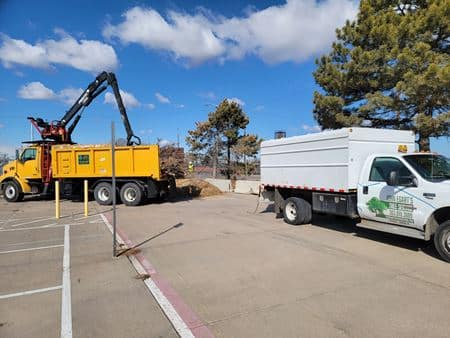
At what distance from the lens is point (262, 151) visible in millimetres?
11547

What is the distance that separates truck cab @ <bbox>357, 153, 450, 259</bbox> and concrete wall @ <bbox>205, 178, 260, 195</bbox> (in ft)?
44.8

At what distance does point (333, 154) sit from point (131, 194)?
10231 millimetres

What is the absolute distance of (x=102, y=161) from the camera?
622 inches

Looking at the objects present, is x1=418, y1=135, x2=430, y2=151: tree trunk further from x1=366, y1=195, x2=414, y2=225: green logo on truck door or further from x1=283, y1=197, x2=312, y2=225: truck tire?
x1=366, y1=195, x2=414, y2=225: green logo on truck door

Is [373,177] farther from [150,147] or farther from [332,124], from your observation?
[150,147]

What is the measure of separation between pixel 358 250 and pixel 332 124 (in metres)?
10.3

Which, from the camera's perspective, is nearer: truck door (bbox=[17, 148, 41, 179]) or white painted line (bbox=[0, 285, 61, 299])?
white painted line (bbox=[0, 285, 61, 299])

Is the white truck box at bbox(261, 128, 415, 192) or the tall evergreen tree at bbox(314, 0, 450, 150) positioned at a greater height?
the tall evergreen tree at bbox(314, 0, 450, 150)

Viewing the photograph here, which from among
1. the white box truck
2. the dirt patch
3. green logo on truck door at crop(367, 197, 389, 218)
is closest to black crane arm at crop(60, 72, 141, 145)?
the dirt patch

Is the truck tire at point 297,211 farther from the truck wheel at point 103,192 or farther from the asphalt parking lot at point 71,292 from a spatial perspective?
the truck wheel at point 103,192

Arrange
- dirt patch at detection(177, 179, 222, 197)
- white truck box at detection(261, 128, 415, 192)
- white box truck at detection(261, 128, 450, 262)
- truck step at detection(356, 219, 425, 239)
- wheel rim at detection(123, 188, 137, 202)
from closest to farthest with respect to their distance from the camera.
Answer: white box truck at detection(261, 128, 450, 262)
truck step at detection(356, 219, 425, 239)
white truck box at detection(261, 128, 415, 192)
wheel rim at detection(123, 188, 137, 202)
dirt patch at detection(177, 179, 222, 197)

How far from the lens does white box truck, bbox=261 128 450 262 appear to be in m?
6.17

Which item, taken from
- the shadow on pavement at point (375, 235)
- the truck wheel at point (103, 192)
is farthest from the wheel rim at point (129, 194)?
the shadow on pavement at point (375, 235)

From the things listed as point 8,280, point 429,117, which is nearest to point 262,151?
point 429,117
